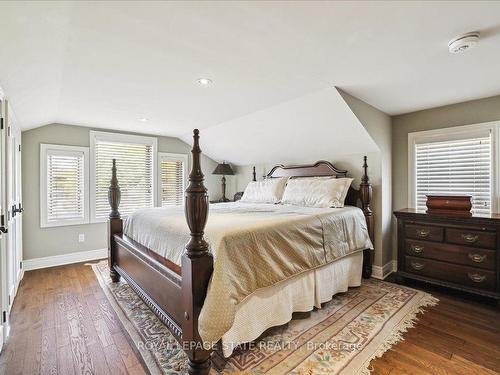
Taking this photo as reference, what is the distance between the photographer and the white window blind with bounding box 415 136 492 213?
2.89m

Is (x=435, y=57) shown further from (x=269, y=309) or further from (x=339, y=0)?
(x=269, y=309)

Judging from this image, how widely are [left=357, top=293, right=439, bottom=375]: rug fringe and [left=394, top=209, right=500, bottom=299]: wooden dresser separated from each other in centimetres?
31

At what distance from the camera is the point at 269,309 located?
6.48 ft

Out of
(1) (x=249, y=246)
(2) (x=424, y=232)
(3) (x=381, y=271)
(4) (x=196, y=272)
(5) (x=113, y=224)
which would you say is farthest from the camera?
(3) (x=381, y=271)

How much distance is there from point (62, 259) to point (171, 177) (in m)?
2.19

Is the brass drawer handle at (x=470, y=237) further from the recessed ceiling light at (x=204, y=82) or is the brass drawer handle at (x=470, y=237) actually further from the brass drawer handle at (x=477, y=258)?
the recessed ceiling light at (x=204, y=82)

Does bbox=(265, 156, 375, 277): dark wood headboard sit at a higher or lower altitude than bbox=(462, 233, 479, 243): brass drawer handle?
higher

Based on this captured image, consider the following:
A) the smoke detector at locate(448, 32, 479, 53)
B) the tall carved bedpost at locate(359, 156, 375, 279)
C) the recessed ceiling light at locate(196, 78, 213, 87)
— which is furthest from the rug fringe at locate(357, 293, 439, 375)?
the recessed ceiling light at locate(196, 78, 213, 87)

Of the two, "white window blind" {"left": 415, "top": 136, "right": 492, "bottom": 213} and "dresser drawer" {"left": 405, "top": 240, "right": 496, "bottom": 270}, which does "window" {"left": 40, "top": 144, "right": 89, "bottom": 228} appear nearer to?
"dresser drawer" {"left": 405, "top": 240, "right": 496, "bottom": 270}

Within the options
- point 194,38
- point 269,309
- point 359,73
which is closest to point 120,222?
point 269,309

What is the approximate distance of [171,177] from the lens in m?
5.11

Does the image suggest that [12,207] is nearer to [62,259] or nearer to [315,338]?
[62,259]

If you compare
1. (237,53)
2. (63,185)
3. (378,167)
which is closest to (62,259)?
(63,185)

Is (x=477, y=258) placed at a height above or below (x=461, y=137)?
below
